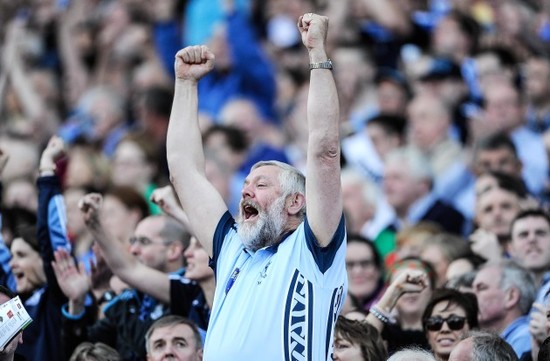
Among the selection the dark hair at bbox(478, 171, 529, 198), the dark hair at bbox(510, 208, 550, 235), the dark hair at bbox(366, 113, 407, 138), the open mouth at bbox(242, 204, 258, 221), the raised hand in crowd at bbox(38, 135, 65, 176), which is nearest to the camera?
the open mouth at bbox(242, 204, 258, 221)

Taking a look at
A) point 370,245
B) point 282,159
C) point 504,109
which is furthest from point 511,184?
point 282,159

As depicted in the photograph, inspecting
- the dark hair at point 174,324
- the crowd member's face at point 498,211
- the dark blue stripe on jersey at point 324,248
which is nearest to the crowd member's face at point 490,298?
the crowd member's face at point 498,211

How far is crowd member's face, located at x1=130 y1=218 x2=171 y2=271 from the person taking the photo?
8.80m

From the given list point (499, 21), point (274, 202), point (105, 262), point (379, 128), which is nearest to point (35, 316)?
point (105, 262)

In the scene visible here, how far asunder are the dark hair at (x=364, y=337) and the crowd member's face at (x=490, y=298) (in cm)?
116

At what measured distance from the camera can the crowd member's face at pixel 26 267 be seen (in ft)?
28.1

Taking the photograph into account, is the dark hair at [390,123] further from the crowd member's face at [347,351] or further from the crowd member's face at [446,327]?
the crowd member's face at [347,351]

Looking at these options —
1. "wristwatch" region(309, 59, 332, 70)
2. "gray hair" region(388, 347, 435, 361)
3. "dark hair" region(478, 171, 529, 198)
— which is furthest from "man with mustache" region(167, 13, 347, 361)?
"dark hair" region(478, 171, 529, 198)

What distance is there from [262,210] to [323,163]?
535mm

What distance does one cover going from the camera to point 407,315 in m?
8.58

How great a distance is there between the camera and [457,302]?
765 cm

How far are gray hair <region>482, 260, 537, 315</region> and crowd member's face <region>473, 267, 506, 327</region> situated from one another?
4cm

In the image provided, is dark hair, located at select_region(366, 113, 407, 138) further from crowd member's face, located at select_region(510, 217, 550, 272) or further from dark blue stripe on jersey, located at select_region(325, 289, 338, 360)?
dark blue stripe on jersey, located at select_region(325, 289, 338, 360)

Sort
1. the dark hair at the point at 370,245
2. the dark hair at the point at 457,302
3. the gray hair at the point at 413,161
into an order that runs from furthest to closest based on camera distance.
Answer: the gray hair at the point at 413,161, the dark hair at the point at 370,245, the dark hair at the point at 457,302
